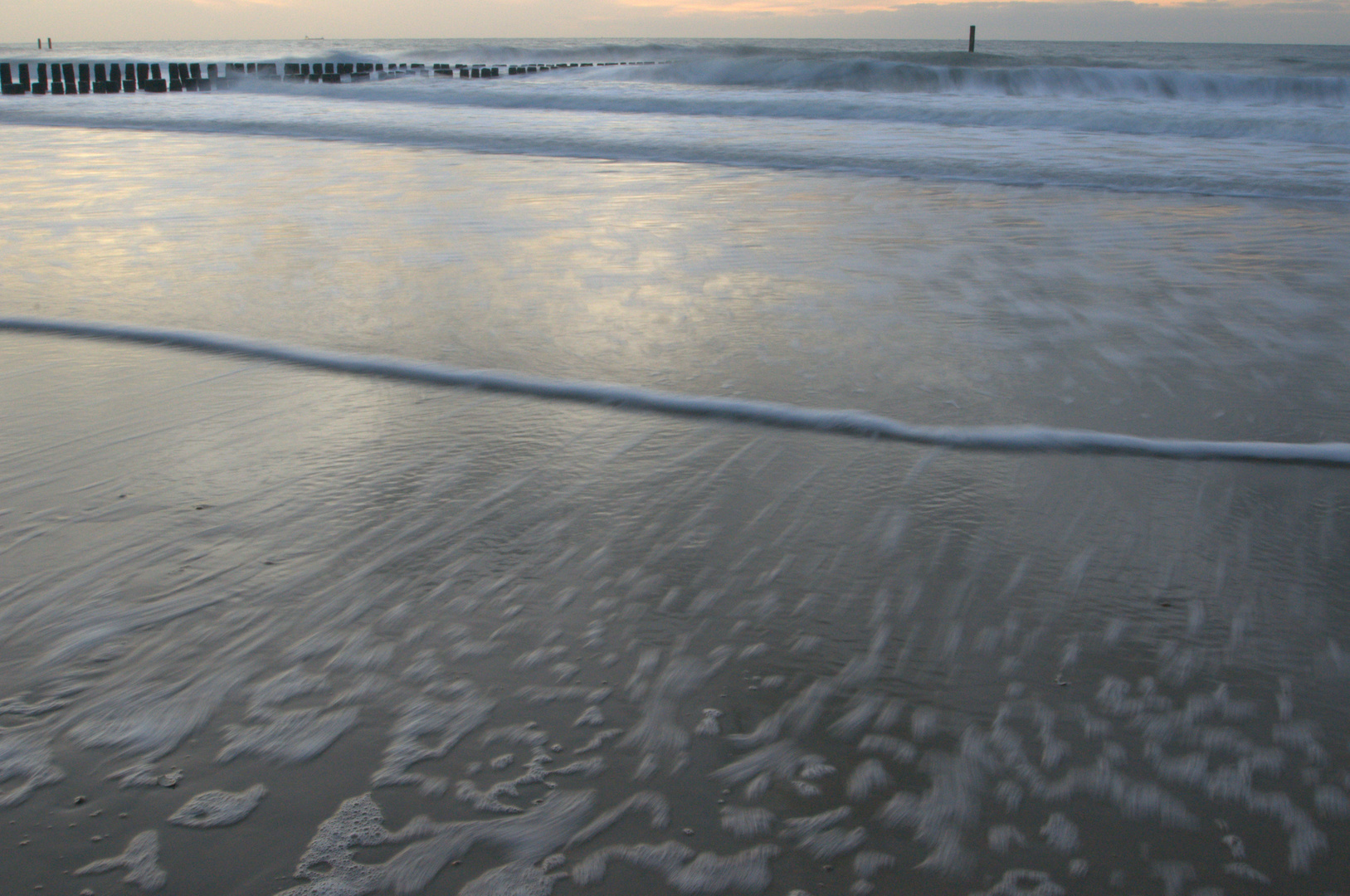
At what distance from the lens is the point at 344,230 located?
535cm

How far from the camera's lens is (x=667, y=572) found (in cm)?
189

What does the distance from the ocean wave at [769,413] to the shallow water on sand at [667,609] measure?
8cm

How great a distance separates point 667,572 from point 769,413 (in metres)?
0.94

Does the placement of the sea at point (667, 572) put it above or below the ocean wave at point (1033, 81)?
below

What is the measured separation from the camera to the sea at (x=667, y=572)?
126cm

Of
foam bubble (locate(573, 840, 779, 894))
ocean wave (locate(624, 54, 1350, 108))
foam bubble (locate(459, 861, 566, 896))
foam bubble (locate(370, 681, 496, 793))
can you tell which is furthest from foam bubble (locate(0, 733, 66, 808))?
ocean wave (locate(624, 54, 1350, 108))

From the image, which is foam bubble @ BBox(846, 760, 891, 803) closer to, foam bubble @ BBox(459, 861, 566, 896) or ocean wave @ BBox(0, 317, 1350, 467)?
foam bubble @ BBox(459, 861, 566, 896)

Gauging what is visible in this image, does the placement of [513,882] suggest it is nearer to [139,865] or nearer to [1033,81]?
[139,865]

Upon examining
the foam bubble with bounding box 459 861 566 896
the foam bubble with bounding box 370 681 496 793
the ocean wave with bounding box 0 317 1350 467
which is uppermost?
the ocean wave with bounding box 0 317 1350 467

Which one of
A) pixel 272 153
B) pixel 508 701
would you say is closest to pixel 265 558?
pixel 508 701

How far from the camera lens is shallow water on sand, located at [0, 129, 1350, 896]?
1.26 meters

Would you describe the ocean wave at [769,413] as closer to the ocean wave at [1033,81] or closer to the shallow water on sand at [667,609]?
the shallow water on sand at [667,609]

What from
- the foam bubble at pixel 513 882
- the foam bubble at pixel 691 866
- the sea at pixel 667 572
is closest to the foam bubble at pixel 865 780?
the sea at pixel 667 572

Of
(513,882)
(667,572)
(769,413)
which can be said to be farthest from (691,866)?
(769,413)
